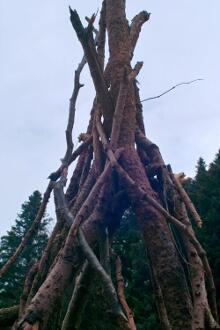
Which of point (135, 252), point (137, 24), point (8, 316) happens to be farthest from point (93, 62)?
point (135, 252)

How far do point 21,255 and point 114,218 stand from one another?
1615 cm

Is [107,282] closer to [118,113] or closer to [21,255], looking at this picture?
[118,113]

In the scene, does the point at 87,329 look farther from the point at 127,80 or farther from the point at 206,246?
the point at 127,80

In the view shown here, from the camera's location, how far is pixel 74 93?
3061 mm

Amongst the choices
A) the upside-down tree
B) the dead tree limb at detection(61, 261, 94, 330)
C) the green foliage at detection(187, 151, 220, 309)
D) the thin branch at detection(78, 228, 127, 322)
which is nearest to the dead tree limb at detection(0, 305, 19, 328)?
the upside-down tree

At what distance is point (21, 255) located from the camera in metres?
17.8

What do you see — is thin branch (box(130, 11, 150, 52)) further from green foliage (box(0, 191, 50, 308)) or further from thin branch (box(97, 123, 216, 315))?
green foliage (box(0, 191, 50, 308))

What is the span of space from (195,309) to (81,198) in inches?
47.1

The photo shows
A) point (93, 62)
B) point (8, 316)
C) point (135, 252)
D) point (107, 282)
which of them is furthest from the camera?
point (135, 252)

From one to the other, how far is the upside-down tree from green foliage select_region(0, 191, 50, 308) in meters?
12.6

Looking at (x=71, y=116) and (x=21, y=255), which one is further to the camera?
(x=21, y=255)

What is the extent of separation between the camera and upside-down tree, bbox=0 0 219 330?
6.85ft

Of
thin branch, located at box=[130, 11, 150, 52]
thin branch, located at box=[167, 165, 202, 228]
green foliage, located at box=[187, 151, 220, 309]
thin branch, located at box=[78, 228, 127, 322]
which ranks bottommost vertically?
thin branch, located at box=[78, 228, 127, 322]

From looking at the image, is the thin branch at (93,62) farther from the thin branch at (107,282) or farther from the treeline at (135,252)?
the treeline at (135,252)
